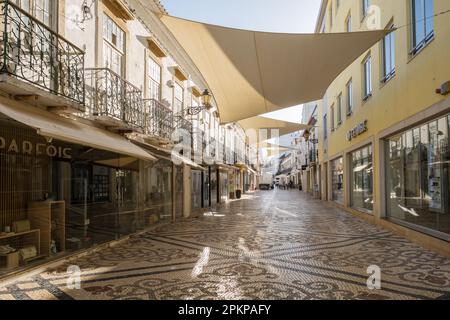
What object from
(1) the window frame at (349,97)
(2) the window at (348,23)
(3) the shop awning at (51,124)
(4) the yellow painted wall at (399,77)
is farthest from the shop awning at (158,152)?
(2) the window at (348,23)

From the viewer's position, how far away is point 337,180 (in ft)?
62.8

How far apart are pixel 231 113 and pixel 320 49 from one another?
21.0ft

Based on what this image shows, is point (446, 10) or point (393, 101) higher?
point (446, 10)

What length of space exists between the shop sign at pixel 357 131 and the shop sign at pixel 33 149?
30.3ft

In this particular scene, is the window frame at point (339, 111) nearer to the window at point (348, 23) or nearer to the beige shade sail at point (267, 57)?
the window at point (348, 23)

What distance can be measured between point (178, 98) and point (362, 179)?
7.79 metres

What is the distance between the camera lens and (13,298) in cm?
435

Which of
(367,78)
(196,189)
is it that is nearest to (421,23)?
(367,78)

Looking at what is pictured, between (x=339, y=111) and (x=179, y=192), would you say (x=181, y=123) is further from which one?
(x=339, y=111)

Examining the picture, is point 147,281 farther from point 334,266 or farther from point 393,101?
point 393,101

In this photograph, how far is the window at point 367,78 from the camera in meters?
12.1

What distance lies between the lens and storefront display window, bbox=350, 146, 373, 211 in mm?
12258

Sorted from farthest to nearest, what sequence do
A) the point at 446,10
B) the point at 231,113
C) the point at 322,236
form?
1. the point at 231,113
2. the point at 322,236
3. the point at 446,10
